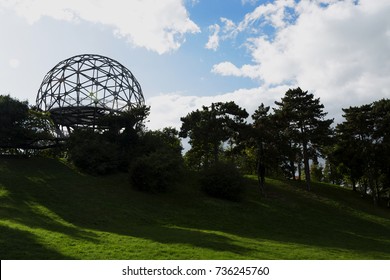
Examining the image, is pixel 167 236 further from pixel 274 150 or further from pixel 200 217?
pixel 274 150

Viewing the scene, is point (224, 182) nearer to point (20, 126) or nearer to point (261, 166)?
point (261, 166)

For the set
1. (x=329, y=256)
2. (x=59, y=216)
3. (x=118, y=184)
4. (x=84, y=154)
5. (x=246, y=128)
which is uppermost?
(x=246, y=128)

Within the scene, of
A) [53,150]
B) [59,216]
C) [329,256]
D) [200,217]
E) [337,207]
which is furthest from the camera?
[53,150]

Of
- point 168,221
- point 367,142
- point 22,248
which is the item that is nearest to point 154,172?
point 168,221

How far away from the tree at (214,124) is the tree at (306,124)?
5.81m

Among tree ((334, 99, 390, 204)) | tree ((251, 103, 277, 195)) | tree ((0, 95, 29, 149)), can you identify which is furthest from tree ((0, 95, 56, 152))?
tree ((334, 99, 390, 204))

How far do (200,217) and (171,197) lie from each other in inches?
224

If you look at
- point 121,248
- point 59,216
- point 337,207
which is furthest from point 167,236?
point 337,207

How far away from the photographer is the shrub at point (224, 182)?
36.2 m

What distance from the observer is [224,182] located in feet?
119

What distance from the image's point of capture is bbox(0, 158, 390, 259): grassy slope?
1568 centimetres

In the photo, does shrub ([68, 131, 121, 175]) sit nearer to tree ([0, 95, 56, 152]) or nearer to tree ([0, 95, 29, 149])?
tree ([0, 95, 56, 152])

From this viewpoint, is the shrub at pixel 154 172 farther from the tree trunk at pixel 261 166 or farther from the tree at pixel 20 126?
the tree at pixel 20 126

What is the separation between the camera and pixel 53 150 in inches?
1829
